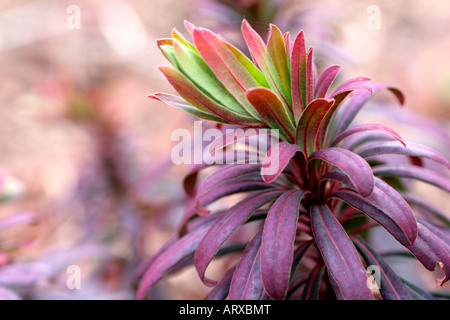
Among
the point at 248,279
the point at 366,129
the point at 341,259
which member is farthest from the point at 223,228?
the point at 366,129

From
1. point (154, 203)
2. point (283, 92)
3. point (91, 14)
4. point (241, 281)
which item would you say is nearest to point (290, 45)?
point (283, 92)

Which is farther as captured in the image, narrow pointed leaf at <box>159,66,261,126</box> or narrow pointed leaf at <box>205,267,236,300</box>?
narrow pointed leaf at <box>205,267,236,300</box>

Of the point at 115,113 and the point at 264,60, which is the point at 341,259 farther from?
the point at 115,113

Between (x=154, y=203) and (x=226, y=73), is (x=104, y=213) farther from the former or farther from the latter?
(x=226, y=73)

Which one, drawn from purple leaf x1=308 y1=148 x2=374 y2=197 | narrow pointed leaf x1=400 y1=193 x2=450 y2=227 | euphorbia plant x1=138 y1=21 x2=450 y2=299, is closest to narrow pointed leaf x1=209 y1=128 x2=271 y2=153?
euphorbia plant x1=138 y1=21 x2=450 y2=299

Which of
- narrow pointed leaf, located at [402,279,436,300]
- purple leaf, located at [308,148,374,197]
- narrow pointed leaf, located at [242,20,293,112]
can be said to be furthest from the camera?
narrow pointed leaf, located at [402,279,436,300]

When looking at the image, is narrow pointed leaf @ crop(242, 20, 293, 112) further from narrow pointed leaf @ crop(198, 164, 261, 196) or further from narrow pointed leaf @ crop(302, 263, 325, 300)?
narrow pointed leaf @ crop(302, 263, 325, 300)
